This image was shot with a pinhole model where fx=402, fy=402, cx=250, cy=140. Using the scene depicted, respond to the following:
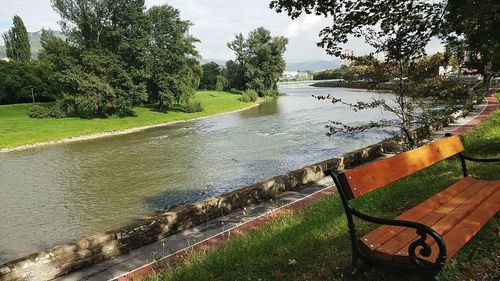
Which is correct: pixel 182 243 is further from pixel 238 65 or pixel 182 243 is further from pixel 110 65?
pixel 238 65

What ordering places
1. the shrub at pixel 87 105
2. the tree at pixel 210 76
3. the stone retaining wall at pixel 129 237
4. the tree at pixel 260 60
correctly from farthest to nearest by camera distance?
the tree at pixel 210 76
the tree at pixel 260 60
the shrub at pixel 87 105
the stone retaining wall at pixel 129 237

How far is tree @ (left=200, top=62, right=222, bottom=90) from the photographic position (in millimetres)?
94506

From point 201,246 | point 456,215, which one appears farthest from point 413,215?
point 201,246

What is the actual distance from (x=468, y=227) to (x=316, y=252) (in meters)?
1.65

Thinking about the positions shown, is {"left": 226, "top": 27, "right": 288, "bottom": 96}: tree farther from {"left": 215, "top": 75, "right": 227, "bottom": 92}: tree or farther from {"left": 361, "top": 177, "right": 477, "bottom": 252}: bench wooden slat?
{"left": 361, "top": 177, "right": 477, "bottom": 252}: bench wooden slat

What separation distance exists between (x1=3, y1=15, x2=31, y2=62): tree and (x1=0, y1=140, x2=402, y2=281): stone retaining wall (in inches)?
3058

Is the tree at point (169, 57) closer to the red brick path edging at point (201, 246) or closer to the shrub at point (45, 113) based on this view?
the shrub at point (45, 113)

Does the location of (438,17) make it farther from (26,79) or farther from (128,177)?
(26,79)

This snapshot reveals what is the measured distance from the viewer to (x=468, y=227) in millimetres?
4059

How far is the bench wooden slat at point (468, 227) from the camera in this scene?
11.9ft

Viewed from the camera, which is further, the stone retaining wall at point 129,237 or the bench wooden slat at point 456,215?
the stone retaining wall at point 129,237

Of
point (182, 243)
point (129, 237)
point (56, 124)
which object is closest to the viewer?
point (129, 237)

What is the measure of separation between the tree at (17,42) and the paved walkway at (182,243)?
78430 mm

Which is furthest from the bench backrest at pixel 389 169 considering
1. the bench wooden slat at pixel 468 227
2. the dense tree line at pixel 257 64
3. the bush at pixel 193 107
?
the dense tree line at pixel 257 64
